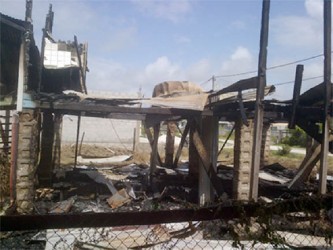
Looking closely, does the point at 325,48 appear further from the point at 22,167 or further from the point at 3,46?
the point at 3,46

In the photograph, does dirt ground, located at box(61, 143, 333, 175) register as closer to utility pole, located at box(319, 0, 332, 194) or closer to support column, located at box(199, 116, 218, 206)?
support column, located at box(199, 116, 218, 206)

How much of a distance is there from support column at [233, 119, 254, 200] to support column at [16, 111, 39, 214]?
5101mm

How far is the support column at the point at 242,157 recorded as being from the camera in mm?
8164

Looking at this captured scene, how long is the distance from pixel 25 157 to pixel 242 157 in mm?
5404

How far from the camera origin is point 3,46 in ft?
28.6

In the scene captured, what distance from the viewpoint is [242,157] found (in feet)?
26.8

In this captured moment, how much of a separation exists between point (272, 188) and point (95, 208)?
5.47 m

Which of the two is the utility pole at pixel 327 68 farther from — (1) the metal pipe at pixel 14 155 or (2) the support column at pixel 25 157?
(1) the metal pipe at pixel 14 155

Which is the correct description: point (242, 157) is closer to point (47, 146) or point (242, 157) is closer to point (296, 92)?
point (296, 92)

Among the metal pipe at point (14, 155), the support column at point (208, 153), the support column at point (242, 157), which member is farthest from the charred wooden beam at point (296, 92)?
the metal pipe at point (14, 155)

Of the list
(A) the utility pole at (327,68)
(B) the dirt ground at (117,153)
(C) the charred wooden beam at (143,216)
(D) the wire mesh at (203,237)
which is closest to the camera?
(C) the charred wooden beam at (143,216)

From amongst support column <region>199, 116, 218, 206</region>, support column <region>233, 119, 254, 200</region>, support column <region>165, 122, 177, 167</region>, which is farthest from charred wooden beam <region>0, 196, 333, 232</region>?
support column <region>165, 122, 177, 167</region>

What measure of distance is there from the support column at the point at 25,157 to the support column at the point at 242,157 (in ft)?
16.7

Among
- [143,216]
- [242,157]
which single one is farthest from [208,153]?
[143,216]
